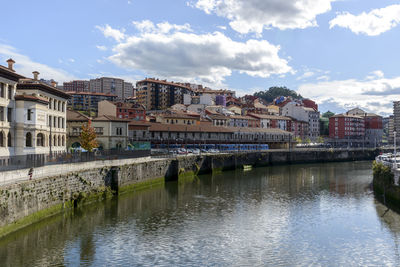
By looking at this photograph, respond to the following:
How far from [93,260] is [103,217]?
38.3ft

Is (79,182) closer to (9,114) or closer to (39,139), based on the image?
(9,114)

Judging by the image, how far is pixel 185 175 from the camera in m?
70.8

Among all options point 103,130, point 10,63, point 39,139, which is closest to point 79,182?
point 39,139

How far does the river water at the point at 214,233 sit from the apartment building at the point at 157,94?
131 meters

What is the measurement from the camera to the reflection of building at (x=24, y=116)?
45625 mm

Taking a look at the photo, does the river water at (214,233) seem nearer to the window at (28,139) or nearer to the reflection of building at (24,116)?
the reflection of building at (24,116)

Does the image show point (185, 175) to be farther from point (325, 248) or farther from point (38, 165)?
point (325, 248)

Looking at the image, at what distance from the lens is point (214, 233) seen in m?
32.7

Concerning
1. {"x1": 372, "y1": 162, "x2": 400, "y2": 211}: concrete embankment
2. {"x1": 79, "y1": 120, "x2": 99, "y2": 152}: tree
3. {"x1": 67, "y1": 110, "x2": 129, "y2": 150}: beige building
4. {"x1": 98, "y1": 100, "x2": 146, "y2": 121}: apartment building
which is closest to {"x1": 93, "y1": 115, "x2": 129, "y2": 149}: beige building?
{"x1": 67, "y1": 110, "x2": 129, "y2": 150}: beige building

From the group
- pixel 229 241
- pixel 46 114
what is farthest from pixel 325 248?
pixel 46 114

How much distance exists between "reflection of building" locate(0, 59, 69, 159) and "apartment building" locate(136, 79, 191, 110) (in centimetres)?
12188

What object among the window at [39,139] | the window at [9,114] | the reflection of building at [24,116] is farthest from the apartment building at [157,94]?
the window at [9,114]

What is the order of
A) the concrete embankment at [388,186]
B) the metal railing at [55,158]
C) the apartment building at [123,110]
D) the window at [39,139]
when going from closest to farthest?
the metal railing at [55,158] → the concrete embankment at [388,186] → the window at [39,139] → the apartment building at [123,110]

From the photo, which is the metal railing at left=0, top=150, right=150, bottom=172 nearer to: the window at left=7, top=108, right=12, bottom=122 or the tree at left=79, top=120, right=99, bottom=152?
the window at left=7, top=108, right=12, bottom=122
